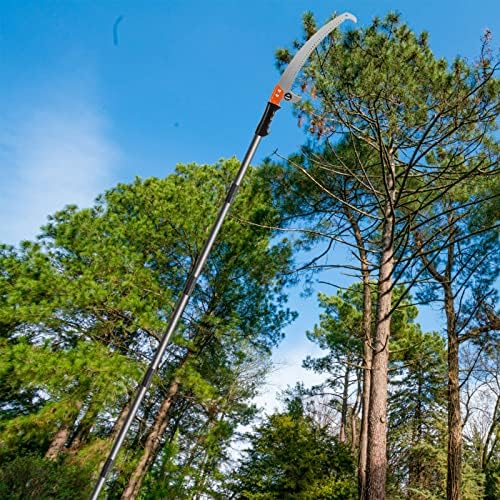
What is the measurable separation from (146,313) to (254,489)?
17.6ft

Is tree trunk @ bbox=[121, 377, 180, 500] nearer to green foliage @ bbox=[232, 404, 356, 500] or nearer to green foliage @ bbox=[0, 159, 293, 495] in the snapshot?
green foliage @ bbox=[0, 159, 293, 495]

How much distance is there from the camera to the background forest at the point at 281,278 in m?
4.54

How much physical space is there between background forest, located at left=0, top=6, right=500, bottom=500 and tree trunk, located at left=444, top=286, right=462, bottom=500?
3 centimetres

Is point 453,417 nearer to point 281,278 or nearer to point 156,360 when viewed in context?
point 281,278

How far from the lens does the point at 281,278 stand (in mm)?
7156

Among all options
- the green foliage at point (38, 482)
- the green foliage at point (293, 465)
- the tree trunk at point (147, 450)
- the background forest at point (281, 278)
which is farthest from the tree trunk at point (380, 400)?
the green foliage at point (293, 465)

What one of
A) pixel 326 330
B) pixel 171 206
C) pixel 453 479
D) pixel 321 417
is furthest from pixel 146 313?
pixel 321 417

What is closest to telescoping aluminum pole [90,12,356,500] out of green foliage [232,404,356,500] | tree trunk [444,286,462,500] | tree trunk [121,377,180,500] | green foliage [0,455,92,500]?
tree trunk [444,286,462,500]

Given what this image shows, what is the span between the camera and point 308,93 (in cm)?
478

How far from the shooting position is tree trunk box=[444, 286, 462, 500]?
580 centimetres

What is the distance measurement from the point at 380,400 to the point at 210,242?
12.2 feet

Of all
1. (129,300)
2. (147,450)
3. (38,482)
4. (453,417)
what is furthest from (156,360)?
(147,450)

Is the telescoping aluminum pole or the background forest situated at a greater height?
the background forest

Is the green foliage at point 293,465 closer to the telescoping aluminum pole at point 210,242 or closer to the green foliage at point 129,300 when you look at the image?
the green foliage at point 129,300
